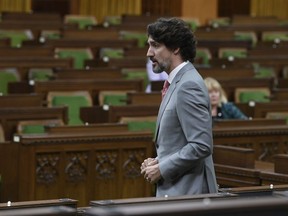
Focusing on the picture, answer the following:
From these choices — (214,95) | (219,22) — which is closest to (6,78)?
(214,95)

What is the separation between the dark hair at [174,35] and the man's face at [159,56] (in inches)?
0.5

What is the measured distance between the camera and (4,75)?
533cm

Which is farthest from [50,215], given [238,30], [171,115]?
[238,30]

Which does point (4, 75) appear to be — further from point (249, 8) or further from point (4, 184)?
point (249, 8)

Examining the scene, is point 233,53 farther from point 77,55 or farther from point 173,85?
point 173,85

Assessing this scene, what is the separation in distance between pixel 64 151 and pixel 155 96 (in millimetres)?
1212

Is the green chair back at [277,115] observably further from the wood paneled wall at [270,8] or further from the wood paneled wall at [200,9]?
→ the wood paneled wall at [270,8]

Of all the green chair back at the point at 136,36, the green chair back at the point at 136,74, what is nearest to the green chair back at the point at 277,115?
the green chair back at the point at 136,74

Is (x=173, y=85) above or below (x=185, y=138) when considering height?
above

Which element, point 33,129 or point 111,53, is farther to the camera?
point 111,53

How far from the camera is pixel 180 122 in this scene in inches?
82.0

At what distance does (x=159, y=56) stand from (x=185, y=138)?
8.3 inches

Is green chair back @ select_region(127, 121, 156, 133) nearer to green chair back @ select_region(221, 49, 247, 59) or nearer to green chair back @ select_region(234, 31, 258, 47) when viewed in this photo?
green chair back @ select_region(221, 49, 247, 59)

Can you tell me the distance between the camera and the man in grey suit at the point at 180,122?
2.06m
